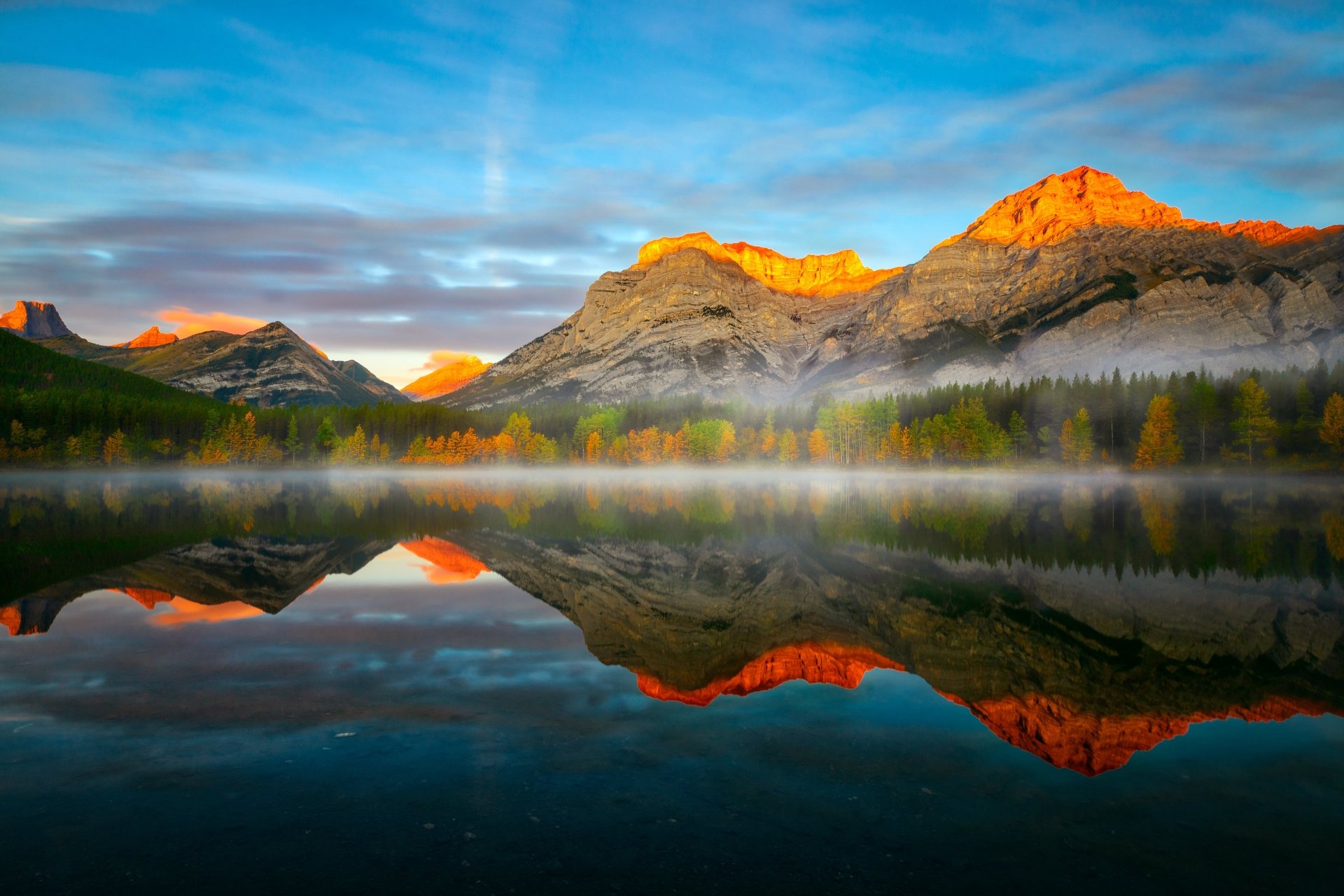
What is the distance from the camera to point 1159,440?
380ft

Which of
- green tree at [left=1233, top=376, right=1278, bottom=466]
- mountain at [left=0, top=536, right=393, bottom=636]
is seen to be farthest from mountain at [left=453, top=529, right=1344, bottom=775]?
green tree at [left=1233, top=376, right=1278, bottom=466]

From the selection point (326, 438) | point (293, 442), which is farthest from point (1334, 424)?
point (293, 442)

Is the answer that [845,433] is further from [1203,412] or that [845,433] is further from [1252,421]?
[1252,421]

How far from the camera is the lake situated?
8062 mm

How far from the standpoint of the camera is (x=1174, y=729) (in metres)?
12.2

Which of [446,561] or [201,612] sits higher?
[201,612]

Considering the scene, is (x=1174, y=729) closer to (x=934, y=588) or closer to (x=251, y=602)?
(x=934, y=588)

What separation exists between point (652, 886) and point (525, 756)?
390 centimetres

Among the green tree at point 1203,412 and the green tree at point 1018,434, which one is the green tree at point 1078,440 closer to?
the green tree at point 1018,434

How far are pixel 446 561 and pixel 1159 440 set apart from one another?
404ft

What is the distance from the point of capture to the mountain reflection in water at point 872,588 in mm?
14258

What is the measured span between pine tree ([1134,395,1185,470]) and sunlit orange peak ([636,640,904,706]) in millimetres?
123915

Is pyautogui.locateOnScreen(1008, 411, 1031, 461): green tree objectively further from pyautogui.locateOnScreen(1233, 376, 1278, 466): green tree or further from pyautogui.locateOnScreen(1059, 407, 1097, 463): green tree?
pyautogui.locateOnScreen(1233, 376, 1278, 466): green tree

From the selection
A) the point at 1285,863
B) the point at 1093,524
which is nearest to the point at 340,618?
the point at 1285,863
